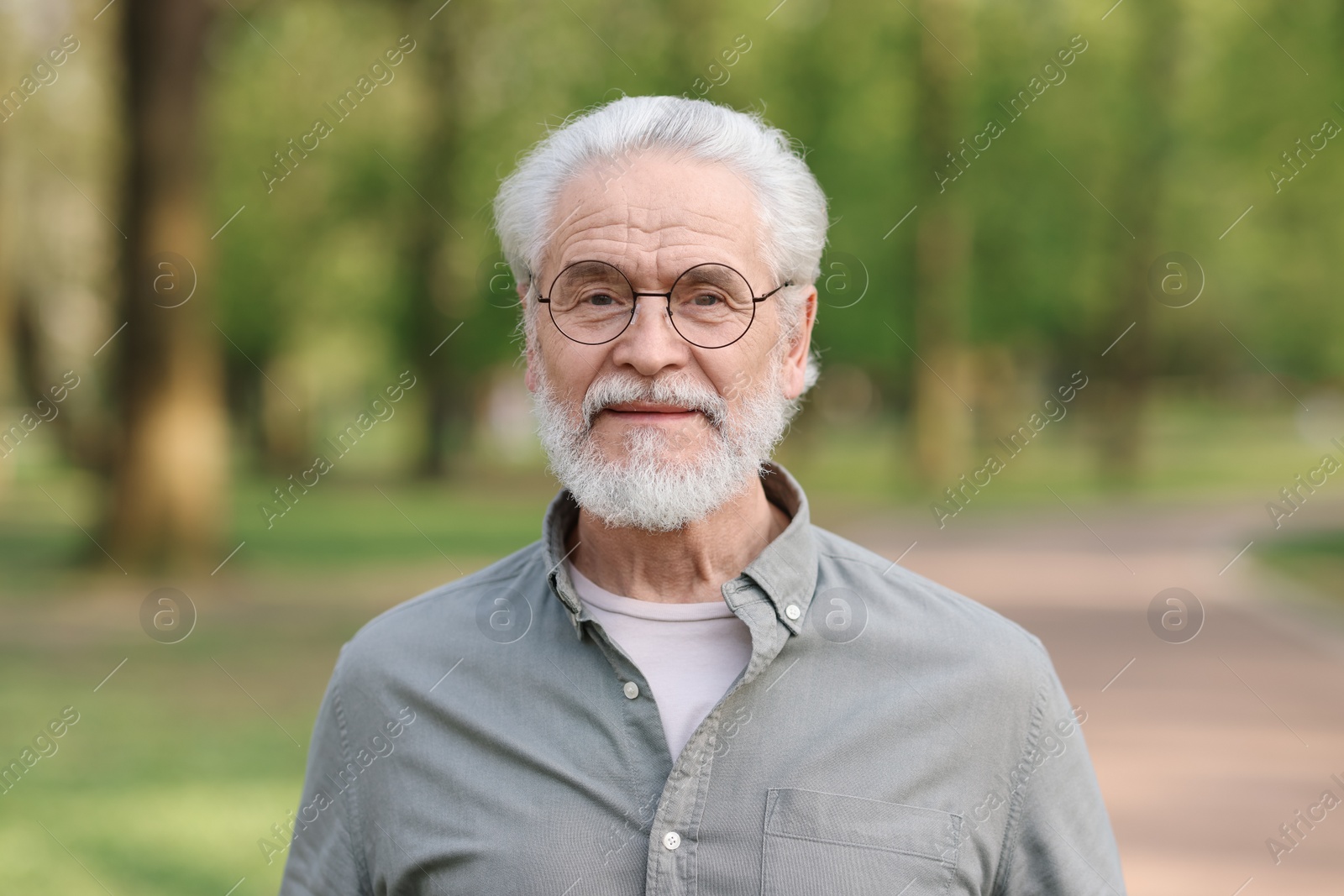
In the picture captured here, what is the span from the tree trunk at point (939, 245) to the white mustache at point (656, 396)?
76.0 feet

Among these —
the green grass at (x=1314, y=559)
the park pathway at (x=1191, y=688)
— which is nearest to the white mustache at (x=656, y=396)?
the park pathway at (x=1191, y=688)

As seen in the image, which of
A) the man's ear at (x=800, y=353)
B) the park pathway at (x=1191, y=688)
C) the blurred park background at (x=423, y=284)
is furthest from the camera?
the blurred park background at (x=423, y=284)

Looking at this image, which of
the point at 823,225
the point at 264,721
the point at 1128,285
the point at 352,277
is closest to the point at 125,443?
the point at 264,721

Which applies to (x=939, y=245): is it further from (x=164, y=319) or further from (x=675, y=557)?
(x=675, y=557)

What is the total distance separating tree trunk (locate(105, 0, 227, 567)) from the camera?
49.1 feet

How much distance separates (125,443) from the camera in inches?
592

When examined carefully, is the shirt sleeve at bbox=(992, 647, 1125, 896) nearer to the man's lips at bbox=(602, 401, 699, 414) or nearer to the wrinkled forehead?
the man's lips at bbox=(602, 401, 699, 414)

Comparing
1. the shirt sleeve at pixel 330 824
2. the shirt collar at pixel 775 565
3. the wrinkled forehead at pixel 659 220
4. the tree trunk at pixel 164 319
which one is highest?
the tree trunk at pixel 164 319

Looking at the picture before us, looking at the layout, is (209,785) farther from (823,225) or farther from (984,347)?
(984,347)

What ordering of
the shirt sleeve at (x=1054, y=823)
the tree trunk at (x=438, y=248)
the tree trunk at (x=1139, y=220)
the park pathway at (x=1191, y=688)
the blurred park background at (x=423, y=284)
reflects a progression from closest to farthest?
the shirt sleeve at (x=1054, y=823)
the park pathway at (x=1191, y=688)
the blurred park background at (x=423, y=284)
the tree trunk at (x=1139, y=220)
the tree trunk at (x=438, y=248)

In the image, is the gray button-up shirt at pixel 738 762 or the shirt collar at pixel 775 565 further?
the shirt collar at pixel 775 565

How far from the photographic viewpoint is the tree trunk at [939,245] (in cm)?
2505

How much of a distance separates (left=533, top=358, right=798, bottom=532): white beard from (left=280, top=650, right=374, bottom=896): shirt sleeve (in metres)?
0.62

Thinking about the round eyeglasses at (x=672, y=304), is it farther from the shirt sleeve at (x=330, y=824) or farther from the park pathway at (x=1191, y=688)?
the park pathway at (x=1191, y=688)
